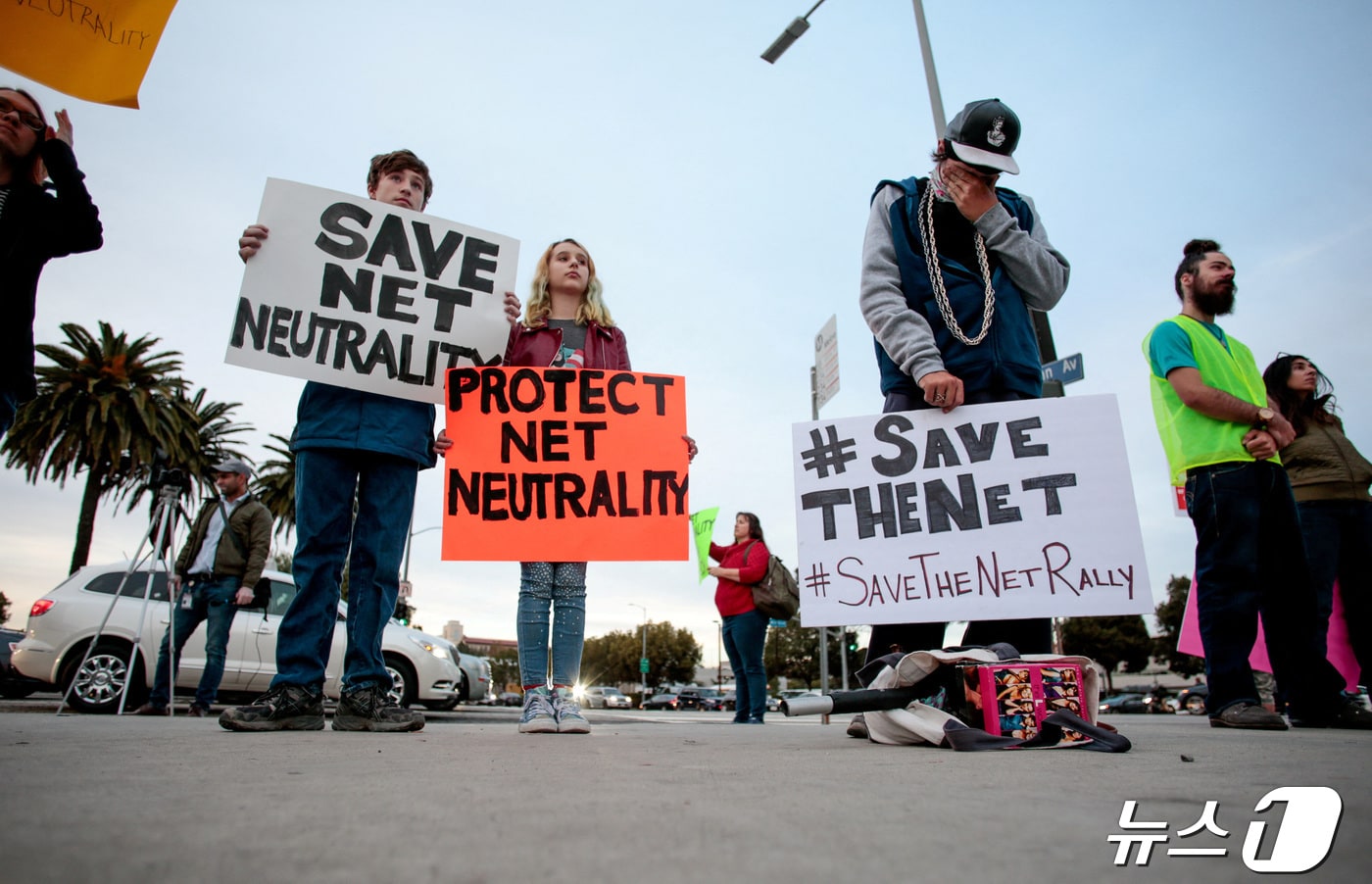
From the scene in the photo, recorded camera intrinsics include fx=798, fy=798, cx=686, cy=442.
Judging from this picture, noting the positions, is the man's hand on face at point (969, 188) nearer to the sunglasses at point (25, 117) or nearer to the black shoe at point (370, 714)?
the black shoe at point (370, 714)

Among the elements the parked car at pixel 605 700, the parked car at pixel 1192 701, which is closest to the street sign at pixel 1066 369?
the parked car at pixel 605 700

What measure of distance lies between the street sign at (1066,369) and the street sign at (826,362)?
277 cm

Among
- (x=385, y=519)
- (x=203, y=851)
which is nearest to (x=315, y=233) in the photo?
(x=385, y=519)

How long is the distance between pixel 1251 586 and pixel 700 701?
5447cm

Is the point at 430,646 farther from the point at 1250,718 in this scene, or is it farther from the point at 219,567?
the point at 1250,718

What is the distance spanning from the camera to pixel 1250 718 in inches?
128

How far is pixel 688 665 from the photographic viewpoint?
7950cm

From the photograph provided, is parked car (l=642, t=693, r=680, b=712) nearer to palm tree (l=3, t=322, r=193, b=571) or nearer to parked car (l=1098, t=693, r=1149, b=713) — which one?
parked car (l=1098, t=693, r=1149, b=713)

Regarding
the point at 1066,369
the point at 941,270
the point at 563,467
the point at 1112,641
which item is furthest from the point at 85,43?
the point at 1112,641

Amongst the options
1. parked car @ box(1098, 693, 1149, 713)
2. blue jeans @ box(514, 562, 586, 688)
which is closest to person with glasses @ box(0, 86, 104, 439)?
blue jeans @ box(514, 562, 586, 688)

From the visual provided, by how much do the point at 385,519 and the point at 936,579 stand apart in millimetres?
2173

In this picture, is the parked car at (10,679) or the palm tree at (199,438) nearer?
the parked car at (10,679)

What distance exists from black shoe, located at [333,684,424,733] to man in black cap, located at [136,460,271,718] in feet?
12.5

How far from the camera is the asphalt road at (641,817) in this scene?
30.4 inches
